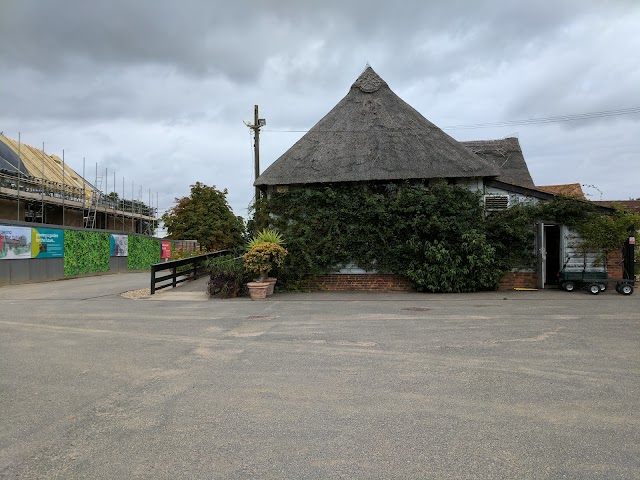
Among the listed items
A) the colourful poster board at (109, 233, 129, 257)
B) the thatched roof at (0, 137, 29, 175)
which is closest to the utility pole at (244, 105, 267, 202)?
the colourful poster board at (109, 233, 129, 257)

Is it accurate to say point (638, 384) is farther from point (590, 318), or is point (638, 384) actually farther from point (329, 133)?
point (329, 133)

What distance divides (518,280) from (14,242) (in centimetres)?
1972

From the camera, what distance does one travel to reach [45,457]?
137 inches

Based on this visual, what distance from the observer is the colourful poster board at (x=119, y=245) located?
29.9 m

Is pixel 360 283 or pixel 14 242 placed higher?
pixel 14 242

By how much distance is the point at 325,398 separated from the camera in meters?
4.71

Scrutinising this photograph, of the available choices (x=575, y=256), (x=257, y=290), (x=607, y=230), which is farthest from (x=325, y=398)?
(x=607, y=230)

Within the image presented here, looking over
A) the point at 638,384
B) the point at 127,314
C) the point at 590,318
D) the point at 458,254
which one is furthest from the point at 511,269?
the point at 127,314

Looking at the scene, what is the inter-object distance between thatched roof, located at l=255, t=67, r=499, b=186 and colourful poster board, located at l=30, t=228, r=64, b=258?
40.4 feet

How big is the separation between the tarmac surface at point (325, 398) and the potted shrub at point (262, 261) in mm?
4008

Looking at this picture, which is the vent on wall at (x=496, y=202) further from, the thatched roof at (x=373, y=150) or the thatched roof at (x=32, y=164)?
the thatched roof at (x=32, y=164)

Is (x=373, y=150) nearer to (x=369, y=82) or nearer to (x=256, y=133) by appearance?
(x=369, y=82)

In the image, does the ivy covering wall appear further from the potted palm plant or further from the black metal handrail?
the black metal handrail

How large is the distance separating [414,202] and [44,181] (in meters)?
27.4
